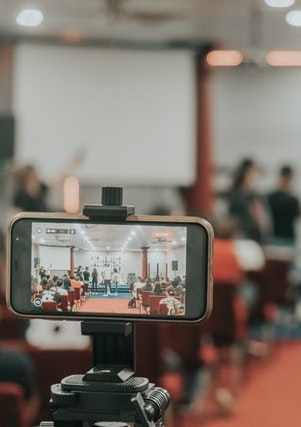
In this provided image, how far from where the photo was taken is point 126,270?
1.40m

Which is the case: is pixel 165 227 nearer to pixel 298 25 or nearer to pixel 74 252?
pixel 74 252

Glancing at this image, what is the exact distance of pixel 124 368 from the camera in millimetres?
1406

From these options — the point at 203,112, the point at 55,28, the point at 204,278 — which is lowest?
the point at 204,278

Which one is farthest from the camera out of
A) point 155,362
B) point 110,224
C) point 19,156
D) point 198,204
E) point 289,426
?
point 198,204

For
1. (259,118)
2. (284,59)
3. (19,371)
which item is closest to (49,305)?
(19,371)

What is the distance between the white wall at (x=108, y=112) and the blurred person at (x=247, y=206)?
3.63 ft

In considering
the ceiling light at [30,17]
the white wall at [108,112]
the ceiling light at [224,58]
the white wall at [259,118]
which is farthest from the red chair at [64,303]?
the white wall at [259,118]

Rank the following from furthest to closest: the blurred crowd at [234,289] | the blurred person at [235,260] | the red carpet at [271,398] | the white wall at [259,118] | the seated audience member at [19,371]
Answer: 1. the white wall at [259,118]
2. the blurred person at [235,260]
3. the red carpet at [271,398]
4. the blurred crowd at [234,289]
5. the seated audience member at [19,371]

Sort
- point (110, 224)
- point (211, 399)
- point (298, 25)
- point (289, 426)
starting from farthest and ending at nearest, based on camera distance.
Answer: point (298, 25) < point (211, 399) < point (289, 426) < point (110, 224)

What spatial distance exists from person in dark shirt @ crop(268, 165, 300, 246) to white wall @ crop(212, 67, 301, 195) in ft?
5.94

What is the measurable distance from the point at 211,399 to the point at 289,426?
65 cm

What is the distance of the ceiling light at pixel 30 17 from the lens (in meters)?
8.06

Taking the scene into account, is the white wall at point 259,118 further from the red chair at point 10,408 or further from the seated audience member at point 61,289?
the seated audience member at point 61,289

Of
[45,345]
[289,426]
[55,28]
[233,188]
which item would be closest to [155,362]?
[45,345]
